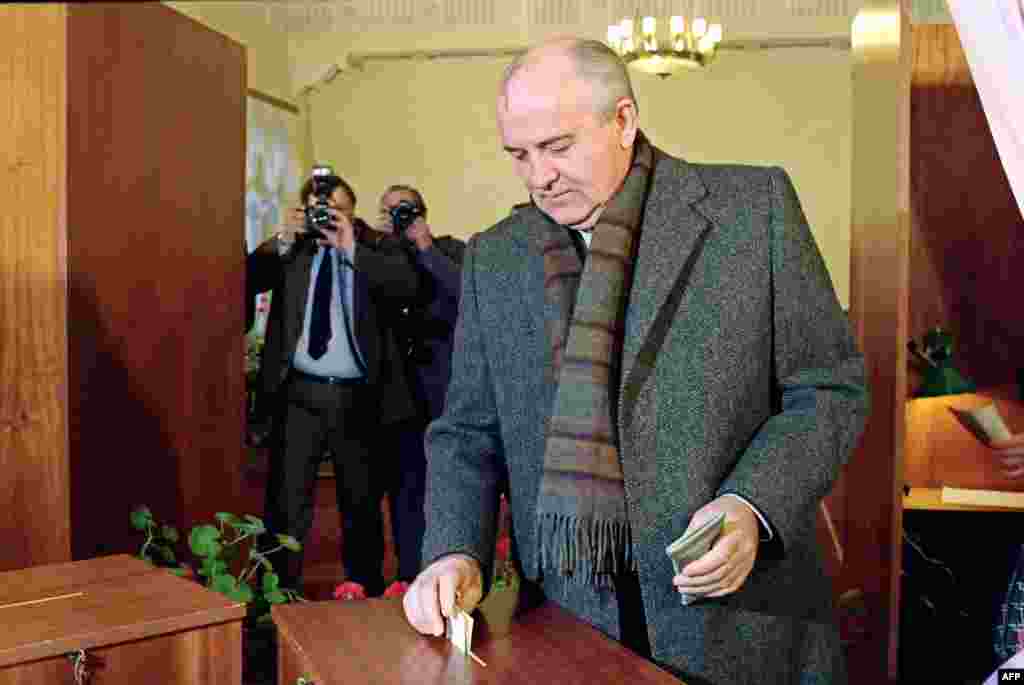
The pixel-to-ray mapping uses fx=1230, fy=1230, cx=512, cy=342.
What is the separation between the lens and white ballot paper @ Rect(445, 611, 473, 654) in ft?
4.07

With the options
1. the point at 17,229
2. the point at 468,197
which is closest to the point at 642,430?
the point at 17,229

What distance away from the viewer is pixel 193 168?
2992 mm

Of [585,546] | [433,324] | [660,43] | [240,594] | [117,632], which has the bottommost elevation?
[240,594]

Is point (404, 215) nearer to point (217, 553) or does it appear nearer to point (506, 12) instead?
point (217, 553)

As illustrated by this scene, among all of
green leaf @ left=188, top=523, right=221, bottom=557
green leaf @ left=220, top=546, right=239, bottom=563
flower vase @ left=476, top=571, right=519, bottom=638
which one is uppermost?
flower vase @ left=476, top=571, right=519, bottom=638

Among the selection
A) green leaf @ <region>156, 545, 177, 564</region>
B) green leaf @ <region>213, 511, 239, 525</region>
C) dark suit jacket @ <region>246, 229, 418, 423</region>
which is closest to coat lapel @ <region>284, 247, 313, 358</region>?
dark suit jacket @ <region>246, 229, 418, 423</region>

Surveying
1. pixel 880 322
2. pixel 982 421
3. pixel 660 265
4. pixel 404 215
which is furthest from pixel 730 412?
pixel 404 215

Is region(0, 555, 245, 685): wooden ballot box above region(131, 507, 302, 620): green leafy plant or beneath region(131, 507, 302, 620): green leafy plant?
above

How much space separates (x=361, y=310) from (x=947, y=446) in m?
1.91

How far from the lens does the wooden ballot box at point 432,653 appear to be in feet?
3.77

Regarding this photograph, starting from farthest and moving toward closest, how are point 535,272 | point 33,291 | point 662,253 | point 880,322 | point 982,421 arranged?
A: point 880,322 → point 982,421 → point 33,291 → point 535,272 → point 662,253

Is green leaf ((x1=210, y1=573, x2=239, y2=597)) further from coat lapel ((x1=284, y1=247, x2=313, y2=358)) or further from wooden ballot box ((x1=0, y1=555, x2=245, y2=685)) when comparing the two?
coat lapel ((x1=284, y1=247, x2=313, y2=358))

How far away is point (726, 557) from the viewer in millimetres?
1255

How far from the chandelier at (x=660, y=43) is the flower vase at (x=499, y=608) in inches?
203
